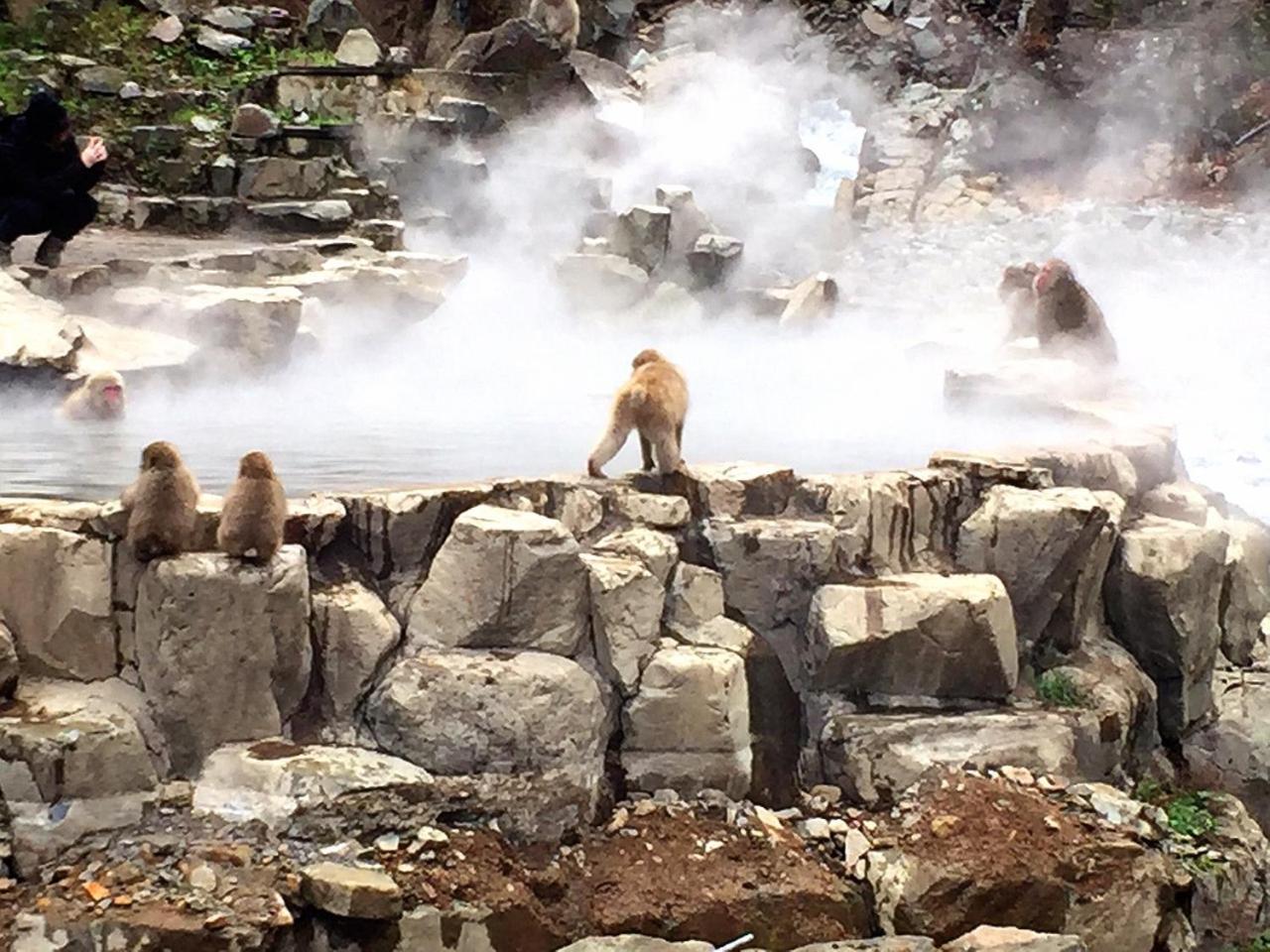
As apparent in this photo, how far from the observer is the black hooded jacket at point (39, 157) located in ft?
22.4

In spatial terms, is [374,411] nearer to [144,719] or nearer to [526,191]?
[144,719]

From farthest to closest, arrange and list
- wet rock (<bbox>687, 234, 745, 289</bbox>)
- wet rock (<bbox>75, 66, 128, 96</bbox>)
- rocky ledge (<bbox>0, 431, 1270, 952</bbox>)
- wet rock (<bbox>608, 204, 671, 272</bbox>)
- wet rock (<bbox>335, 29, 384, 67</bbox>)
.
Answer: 1. wet rock (<bbox>335, 29, 384, 67</bbox>)
2. wet rock (<bbox>75, 66, 128, 96</bbox>)
3. wet rock (<bbox>687, 234, 745, 289</bbox>)
4. wet rock (<bbox>608, 204, 671, 272</bbox>)
5. rocky ledge (<bbox>0, 431, 1270, 952</bbox>)

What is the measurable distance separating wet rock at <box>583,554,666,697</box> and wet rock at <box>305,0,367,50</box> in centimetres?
1021

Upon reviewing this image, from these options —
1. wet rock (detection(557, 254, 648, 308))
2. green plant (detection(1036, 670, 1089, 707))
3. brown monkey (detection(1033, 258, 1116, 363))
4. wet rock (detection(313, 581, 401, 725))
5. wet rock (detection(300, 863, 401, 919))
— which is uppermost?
wet rock (detection(557, 254, 648, 308))

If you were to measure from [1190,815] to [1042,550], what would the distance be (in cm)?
111

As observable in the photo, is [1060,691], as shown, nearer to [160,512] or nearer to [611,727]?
[611,727]

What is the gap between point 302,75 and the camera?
11242mm

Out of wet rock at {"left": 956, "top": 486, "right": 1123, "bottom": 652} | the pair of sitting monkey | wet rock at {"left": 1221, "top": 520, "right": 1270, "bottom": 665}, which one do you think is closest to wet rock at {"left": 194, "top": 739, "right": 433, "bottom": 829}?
the pair of sitting monkey

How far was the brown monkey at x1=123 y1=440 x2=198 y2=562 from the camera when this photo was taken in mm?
3766

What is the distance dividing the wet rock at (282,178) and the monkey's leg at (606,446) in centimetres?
640

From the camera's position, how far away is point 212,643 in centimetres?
→ 387

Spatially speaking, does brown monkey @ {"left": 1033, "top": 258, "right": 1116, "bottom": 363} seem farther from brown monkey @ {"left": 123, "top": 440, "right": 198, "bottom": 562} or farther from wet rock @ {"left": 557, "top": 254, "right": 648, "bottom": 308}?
brown monkey @ {"left": 123, "top": 440, "right": 198, "bottom": 562}

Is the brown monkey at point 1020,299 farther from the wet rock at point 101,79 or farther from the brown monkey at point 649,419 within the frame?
the wet rock at point 101,79

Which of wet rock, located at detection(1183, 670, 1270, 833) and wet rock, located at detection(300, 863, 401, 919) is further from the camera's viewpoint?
wet rock, located at detection(1183, 670, 1270, 833)
